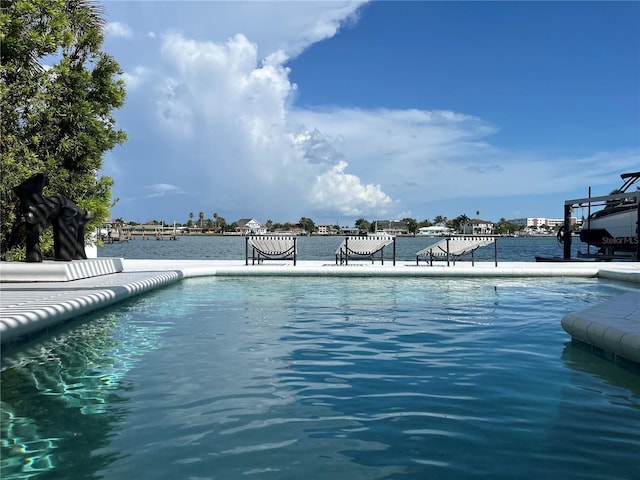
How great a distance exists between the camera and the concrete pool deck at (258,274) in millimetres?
4820

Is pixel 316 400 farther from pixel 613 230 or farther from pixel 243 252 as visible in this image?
pixel 243 252

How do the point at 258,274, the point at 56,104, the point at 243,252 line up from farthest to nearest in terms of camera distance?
the point at 243,252 → the point at 258,274 → the point at 56,104

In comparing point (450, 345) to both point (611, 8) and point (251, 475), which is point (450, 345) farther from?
point (611, 8)

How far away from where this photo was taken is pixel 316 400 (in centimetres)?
373

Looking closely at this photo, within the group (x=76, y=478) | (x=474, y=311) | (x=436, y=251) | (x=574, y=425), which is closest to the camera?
(x=76, y=478)

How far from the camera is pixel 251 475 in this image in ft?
8.34

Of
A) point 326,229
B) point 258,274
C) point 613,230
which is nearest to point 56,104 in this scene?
point 258,274

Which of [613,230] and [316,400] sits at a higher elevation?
[613,230]

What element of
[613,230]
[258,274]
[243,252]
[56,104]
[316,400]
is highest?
[56,104]

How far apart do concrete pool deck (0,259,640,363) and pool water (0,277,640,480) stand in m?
0.24

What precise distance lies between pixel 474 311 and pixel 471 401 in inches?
164

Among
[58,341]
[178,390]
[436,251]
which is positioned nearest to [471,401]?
[178,390]

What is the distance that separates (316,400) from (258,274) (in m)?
8.98

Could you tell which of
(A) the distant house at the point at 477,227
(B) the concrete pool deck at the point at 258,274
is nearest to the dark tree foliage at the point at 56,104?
(B) the concrete pool deck at the point at 258,274
